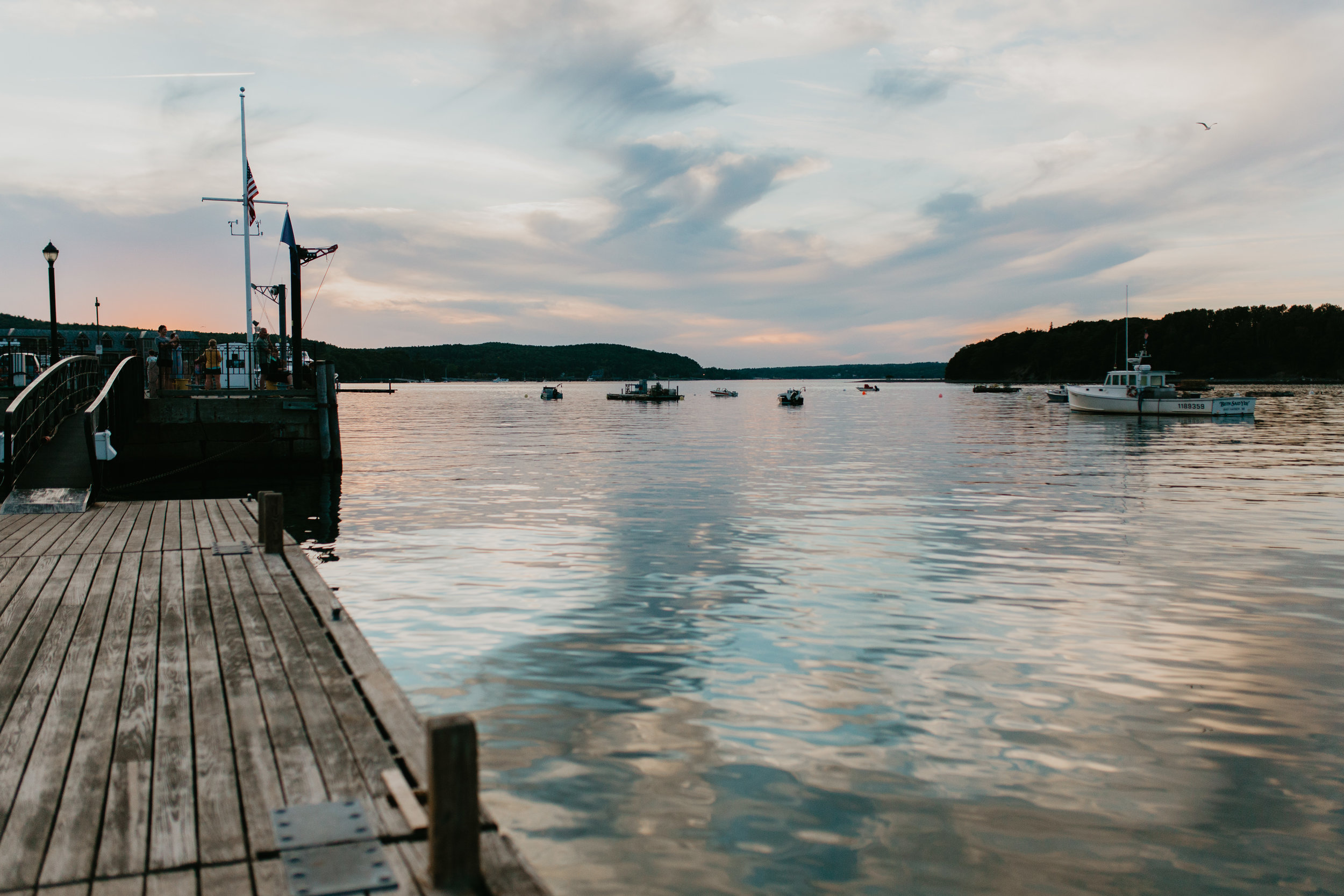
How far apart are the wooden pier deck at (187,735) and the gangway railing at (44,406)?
8.51m

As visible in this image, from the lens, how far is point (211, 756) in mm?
5082

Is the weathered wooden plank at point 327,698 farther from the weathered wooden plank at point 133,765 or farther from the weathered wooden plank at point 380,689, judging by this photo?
the weathered wooden plank at point 133,765

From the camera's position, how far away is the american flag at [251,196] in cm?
3425

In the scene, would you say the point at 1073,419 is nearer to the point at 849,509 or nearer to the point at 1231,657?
the point at 849,509

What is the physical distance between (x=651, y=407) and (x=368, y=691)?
102 meters

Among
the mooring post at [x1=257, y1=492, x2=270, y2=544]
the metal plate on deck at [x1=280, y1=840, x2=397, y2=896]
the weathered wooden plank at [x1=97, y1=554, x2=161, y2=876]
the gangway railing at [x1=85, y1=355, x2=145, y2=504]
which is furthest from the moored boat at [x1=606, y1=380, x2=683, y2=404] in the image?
the metal plate on deck at [x1=280, y1=840, x2=397, y2=896]

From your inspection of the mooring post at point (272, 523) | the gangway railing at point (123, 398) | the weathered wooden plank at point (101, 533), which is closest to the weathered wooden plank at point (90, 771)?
the mooring post at point (272, 523)

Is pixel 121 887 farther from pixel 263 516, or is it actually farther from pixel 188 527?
pixel 188 527

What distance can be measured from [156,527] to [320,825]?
1077 centimetres

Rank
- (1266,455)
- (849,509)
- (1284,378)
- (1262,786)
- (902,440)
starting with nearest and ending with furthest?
(1262,786), (849,509), (1266,455), (902,440), (1284,378)

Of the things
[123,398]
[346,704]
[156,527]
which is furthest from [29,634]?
[123,398]

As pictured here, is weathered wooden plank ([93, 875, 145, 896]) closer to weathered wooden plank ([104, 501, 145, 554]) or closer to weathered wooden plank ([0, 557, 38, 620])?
weathered wooden plank ([0, 557, 38, 620])

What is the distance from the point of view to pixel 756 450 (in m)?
42.0

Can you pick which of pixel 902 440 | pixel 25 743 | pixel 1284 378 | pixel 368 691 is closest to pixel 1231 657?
pixel 368 691
